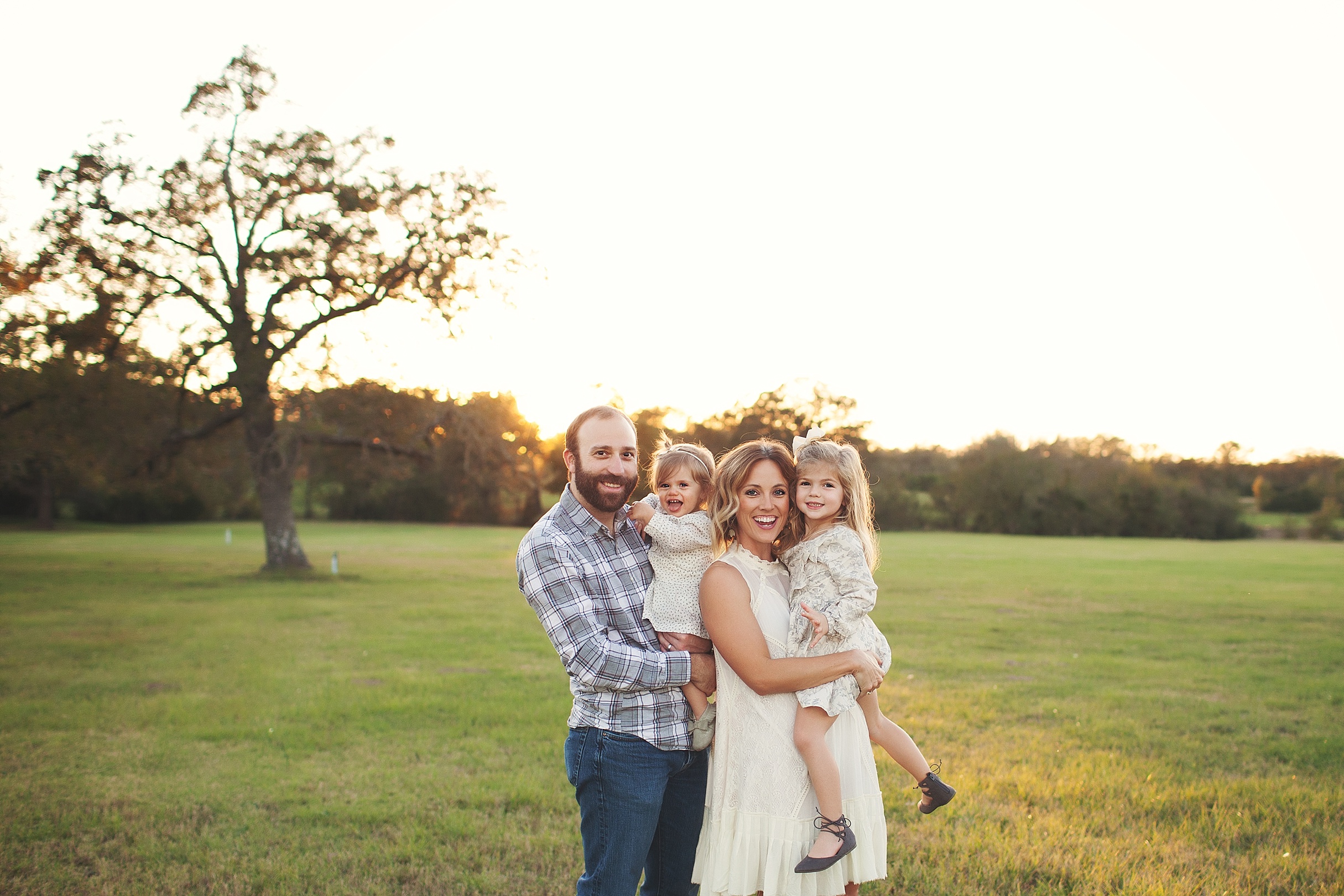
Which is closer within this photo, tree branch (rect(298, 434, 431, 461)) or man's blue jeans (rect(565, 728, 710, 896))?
man's blue jeans (rect(565, 728, 710, 896))

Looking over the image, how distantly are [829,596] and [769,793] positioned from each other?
0.73 metres

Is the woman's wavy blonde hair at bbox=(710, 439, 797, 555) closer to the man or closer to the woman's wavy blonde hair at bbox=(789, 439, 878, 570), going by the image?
the woman's wavy blonde hair at bbox=(789, 439, 878, 570)

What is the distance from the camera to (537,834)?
5.34 m

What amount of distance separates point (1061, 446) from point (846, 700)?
7862cm

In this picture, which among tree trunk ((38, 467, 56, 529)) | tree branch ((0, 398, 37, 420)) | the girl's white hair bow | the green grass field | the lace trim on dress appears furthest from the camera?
tree trunk ((38, 467, 56, 529))

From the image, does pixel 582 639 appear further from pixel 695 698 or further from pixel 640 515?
pixel 640 515

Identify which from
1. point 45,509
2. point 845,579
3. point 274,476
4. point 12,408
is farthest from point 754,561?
point 45,509

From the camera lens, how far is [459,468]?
75.2 ft

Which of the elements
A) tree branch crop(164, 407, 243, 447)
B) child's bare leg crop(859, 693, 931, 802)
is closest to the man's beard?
child's bare leg crop(859, 693, 931, 802)

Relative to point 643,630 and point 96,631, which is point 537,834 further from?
point 96,631

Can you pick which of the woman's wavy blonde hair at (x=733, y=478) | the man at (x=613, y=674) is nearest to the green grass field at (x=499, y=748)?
the man at (x=613, y=674)

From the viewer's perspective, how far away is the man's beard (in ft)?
10.3

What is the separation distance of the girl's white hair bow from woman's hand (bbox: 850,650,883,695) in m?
0.79

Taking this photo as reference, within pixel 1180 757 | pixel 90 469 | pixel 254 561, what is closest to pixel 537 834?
pixel 1180 757
